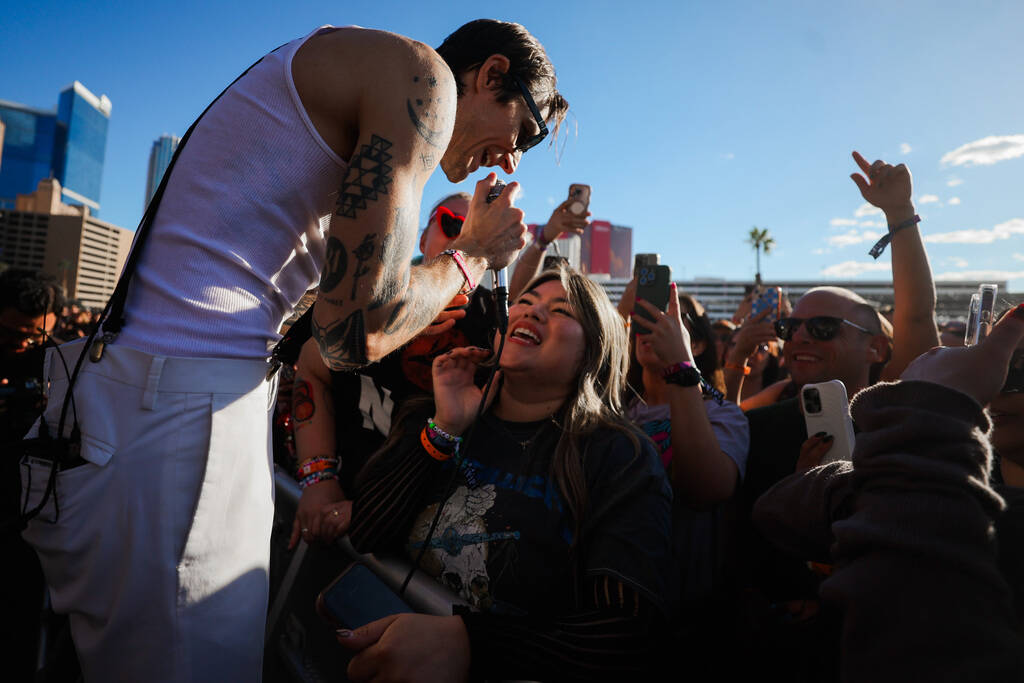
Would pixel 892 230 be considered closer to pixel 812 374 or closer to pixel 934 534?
pixel 812 374

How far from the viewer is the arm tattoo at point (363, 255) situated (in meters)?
1.16

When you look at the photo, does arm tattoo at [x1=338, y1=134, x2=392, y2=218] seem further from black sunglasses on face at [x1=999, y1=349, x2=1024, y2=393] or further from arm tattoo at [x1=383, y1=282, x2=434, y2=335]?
black sunglasses on face at [x1=999, y1=349, x2=1024, y2=393]

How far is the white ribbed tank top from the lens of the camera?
1.20 meters

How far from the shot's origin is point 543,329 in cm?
231

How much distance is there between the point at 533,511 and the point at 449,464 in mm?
419

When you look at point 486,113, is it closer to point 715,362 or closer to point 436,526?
point 436,526

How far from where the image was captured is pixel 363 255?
3.81ft

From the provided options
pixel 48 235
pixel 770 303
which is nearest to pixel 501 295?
pixel 770 303

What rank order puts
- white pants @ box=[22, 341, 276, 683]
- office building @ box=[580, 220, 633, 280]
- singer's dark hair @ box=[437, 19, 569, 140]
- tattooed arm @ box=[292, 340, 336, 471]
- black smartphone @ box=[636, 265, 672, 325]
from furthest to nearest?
office building @ box=[580, 220, 633, 280] → black smartphone @ box=[636, 265, 672, 325] → tattooed arm @ box=[292, 340, 336, 471] → singer's dark hair @ box=[437, 19, 569, 140] → white pants @ box=[22, 341, 276, 683]

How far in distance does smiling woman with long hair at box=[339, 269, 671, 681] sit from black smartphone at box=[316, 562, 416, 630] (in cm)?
11

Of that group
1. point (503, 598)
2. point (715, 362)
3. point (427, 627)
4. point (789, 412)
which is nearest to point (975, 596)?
point (427, 627)

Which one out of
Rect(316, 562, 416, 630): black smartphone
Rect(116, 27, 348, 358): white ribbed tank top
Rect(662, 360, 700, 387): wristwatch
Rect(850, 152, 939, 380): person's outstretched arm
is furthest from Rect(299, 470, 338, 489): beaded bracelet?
Rect(850, 152, 939, 380): person's outstretched arm

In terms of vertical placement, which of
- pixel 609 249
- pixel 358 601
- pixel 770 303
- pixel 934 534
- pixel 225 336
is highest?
pixel 609 249

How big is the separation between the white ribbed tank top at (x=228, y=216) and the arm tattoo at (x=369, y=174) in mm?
138
